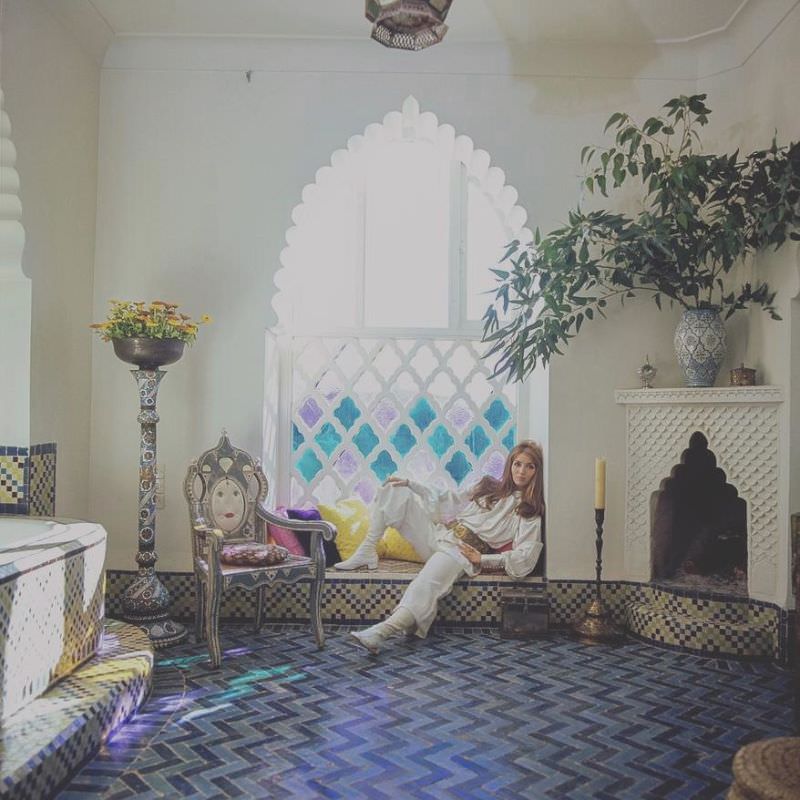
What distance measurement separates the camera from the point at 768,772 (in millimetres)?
1798

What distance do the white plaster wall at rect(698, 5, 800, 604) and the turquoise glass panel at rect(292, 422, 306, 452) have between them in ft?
8.68

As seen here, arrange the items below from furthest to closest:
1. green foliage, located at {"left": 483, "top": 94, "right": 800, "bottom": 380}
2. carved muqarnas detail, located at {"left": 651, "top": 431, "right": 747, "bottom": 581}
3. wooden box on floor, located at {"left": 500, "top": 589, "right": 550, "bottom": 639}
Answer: carved muqarnas detail, located at {"left": 651, "top": 431, "right": 747, "bottom": 581} → wooden box on floor, located at {"left": 500, "top": 589, "right": 550, "bottom": 639} → green foliage, located at {"left": 483, "top": 94, "right": 800, "bottom": 380}

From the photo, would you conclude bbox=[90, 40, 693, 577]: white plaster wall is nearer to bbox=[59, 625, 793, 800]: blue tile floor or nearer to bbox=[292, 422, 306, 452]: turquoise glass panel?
bbox=[292, 422, 306, 452]: turquoise glass panel

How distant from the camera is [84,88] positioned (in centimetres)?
452

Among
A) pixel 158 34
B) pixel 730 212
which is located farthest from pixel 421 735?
pixel 158 34

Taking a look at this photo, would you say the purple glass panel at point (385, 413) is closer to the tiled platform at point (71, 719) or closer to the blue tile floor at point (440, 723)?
the blue tile floor at point (440, 723)

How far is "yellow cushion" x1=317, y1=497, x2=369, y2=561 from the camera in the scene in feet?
16.0

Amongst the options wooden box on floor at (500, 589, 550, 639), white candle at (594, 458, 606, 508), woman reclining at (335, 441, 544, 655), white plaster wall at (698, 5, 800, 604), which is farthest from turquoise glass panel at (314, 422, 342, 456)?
white plaster wall at (698, 5, 800, 604)

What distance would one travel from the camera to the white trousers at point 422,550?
430cm

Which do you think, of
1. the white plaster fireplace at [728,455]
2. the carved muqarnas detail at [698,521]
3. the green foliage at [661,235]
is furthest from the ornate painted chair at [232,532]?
the carved muqarnas detail at [698,521]

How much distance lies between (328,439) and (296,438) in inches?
8.2

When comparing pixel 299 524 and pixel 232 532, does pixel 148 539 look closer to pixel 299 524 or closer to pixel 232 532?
pixel 232 532

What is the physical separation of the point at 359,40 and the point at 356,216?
1.10 metres

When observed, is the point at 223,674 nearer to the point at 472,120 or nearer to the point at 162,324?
the point at 162,324
